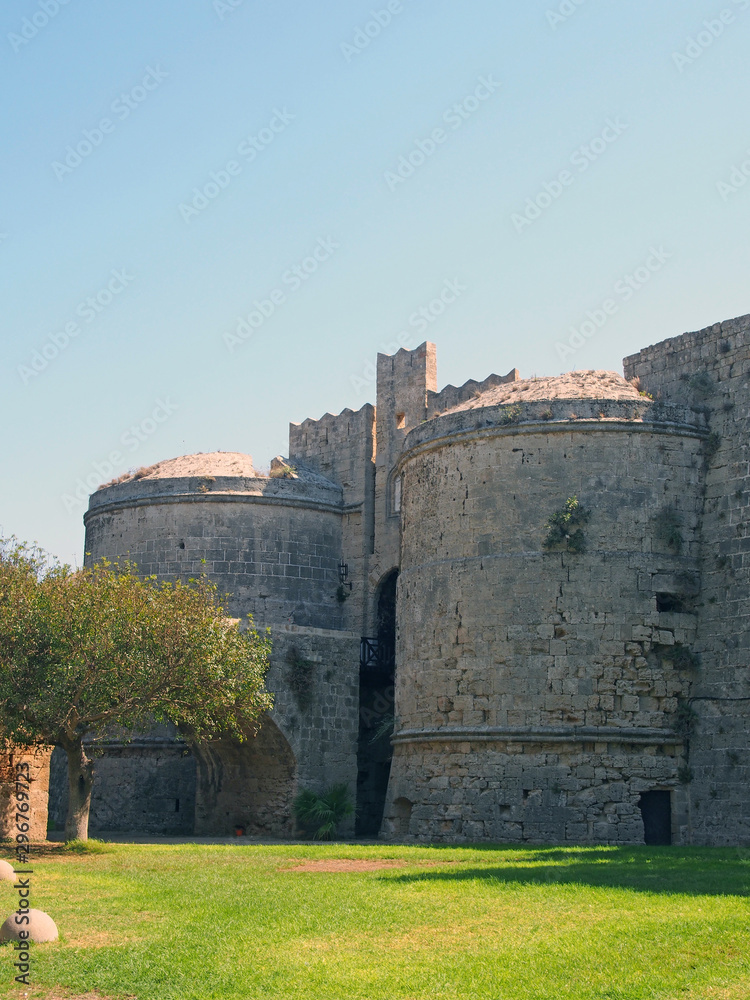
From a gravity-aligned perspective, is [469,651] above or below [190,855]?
above

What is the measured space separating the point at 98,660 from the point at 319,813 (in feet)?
22.6

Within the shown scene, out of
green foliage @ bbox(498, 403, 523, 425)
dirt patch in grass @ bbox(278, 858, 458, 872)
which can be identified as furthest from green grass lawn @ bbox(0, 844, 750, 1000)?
→ green foliage @ bbox(498, 403, 523, 425)

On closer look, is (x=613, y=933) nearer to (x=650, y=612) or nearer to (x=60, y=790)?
(x=650, y=612)

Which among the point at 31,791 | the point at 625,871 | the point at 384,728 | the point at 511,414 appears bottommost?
the point at 625,871

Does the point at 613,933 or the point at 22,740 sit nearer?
the point at 613,933

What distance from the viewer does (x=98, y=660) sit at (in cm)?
2112

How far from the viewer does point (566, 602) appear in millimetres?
22953

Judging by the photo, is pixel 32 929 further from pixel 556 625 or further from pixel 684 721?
pixel 684 721

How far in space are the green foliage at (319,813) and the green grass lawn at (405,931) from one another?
761cm

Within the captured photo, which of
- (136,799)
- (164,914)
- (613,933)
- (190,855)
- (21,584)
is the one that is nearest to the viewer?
(613,933)

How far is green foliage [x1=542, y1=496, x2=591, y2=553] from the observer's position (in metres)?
23.1

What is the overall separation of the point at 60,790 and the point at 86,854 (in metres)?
12.5

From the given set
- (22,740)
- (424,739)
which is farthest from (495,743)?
(22,740)

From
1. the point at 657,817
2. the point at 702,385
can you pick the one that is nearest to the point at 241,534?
the point at 702,385
